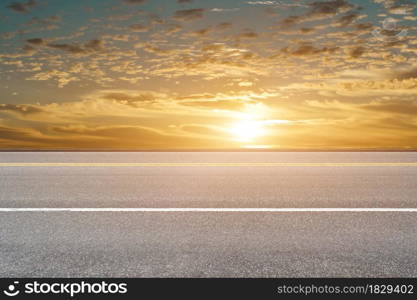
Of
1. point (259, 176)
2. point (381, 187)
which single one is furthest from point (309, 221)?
point (259, 176)

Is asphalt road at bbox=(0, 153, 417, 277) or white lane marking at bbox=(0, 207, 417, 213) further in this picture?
white lane marking at bbox=(0, 207, 417, 213)

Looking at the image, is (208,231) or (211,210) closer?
(208,231)

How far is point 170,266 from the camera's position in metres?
4.56

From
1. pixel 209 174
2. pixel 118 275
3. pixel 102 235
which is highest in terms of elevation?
pixel 118 275

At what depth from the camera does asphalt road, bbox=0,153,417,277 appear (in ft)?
14.9

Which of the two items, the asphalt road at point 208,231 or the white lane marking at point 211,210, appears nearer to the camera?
the asphalt road at point 208,231

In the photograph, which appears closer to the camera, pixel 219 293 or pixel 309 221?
pixel 219 293

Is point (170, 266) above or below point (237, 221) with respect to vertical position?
above

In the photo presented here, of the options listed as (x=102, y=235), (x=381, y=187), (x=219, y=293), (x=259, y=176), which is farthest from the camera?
(x=259, y=176)

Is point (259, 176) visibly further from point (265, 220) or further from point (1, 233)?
point (1, 233)

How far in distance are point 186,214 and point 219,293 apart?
3.01m

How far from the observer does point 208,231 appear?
5.89 meters

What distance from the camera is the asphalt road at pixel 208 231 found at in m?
4.55

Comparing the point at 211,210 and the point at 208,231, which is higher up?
the point at 208,231
